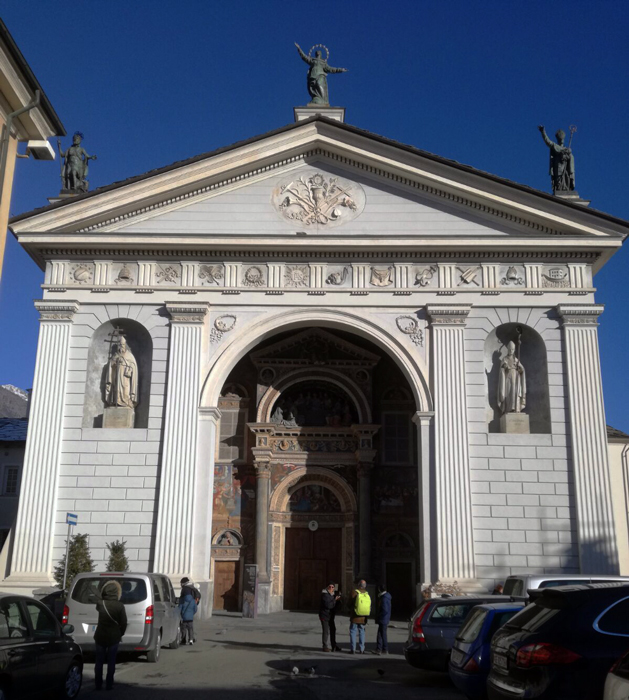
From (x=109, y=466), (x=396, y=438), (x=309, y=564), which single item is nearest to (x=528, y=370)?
(x=396, y=438)

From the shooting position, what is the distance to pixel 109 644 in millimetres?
11594

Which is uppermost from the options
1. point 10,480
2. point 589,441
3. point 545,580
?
point 589,441

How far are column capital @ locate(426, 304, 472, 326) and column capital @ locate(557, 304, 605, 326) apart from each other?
9.31 ft

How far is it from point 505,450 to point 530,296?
4.73m

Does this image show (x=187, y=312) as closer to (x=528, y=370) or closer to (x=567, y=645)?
(x=528, y=370)

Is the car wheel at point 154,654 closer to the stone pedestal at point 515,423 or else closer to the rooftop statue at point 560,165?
the stone pedestal at point 515,423

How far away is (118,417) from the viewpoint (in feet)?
77.9

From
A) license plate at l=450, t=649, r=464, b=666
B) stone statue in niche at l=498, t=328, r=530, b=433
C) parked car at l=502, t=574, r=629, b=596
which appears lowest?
license plate at l=450, t=649, r=464, b=666

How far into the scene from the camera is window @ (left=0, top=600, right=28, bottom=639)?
29.7 ft

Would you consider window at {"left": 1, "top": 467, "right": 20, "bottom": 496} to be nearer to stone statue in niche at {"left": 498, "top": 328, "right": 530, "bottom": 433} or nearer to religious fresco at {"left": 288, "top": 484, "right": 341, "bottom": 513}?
religious fresco at {"left": 288, "top": 484, "right": 341, "bottom": 513}

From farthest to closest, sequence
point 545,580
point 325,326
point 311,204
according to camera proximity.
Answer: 1. point 311,204
2. point 325,326
3. point 545,580

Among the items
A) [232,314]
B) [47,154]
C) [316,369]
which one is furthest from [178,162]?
[47,154]

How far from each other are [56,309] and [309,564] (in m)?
12.0

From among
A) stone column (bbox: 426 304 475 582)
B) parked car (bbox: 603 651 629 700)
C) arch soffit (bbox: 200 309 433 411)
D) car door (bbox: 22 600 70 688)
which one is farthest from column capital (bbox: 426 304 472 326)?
parked car (bbox: 603 651 629 700)
